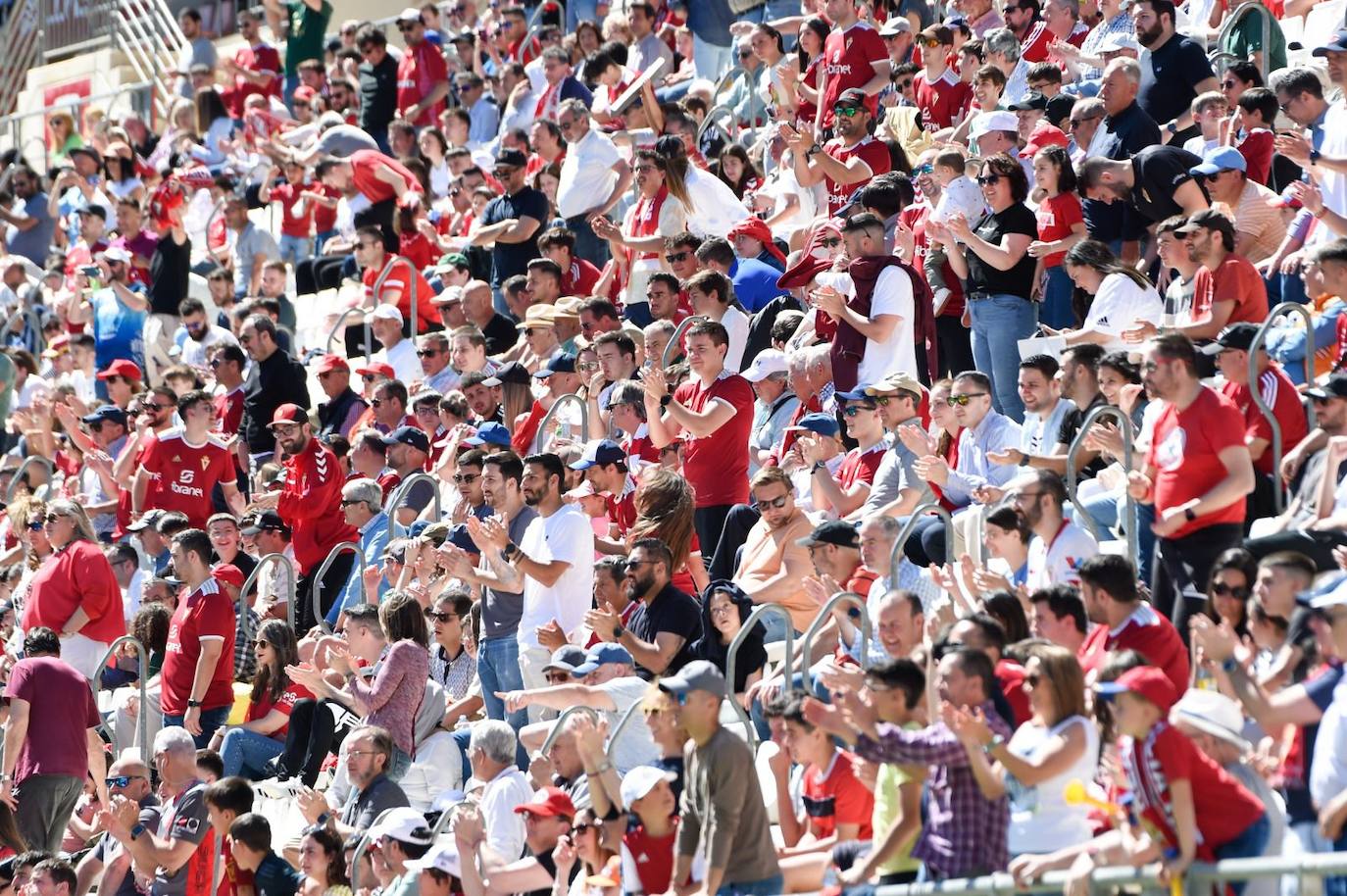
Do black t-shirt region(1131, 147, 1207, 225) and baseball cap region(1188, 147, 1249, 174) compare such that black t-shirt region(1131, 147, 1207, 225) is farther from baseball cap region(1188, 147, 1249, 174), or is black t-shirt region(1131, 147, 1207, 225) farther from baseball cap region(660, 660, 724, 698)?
baseball cap region(660, 660, 724, 698)

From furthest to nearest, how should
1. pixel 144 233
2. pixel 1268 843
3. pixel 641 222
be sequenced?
pixel 144 233 → pixel 641 222 → pixel 1268 843

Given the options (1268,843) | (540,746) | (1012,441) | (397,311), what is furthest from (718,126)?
(1268,843)

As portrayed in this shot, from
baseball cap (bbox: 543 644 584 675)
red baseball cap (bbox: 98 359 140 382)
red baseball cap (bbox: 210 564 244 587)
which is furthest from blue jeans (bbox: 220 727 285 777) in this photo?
red baseball cap (bbox: 98 359 140 382)

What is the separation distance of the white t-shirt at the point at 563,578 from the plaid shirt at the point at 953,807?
368 cm

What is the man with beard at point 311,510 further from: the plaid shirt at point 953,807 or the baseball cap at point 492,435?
the plaid shirt at point 953,807

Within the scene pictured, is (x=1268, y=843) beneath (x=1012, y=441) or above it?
beneath

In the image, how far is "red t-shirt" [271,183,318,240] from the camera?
806 inches

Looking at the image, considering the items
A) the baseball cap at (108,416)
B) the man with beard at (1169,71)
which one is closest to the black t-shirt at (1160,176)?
the man with beard at (1169,71)

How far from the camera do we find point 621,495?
39.7ft

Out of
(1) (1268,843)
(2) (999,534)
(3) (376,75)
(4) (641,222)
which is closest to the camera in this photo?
(1) (1268,843)

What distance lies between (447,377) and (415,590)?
10.8ft

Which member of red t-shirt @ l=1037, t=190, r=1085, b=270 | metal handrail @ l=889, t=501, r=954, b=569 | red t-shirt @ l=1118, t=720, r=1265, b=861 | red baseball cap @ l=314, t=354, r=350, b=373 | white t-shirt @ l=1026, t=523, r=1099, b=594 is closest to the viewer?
red t-shirt @ l=1118, t=720, r=1265, b=861

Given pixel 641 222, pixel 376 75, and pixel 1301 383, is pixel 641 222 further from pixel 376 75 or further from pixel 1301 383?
pixel 376 75

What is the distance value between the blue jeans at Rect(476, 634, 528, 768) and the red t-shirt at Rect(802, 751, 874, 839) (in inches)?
112
